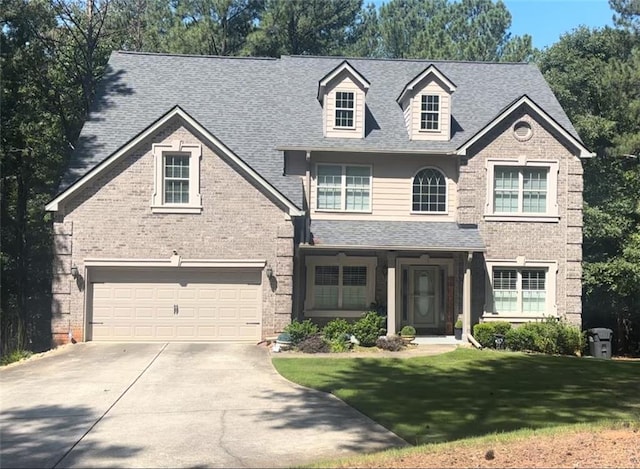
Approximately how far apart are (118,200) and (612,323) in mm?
20566

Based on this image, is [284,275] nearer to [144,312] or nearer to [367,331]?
[367,331]

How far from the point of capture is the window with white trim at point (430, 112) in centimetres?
2073

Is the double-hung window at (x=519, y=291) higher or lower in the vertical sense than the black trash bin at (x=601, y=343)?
higher

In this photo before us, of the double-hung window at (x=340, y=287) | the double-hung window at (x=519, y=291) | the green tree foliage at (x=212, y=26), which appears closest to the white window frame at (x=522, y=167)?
the double-hung window at (x=519, y=291)

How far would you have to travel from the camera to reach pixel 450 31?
49.6 m

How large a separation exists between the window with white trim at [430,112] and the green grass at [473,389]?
7.95m

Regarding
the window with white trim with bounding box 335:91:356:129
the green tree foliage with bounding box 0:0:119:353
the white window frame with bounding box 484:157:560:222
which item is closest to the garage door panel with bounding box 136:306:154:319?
the green tree foliage with bounding box 0:0:119:353

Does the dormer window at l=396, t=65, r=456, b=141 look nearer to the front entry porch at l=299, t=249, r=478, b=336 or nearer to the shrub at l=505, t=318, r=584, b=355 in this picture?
the front entry porch at l=299, t=249, r=478, b=336

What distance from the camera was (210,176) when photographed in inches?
727

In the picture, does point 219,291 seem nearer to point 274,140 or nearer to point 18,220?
point 274,140

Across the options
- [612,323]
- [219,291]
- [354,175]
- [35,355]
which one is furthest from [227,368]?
[612,323]

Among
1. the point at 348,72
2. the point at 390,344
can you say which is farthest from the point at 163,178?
the point at 390,344

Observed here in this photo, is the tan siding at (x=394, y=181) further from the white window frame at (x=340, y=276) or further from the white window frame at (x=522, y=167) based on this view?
the white window frame at (x=340, y=276)

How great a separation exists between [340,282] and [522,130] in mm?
7941
